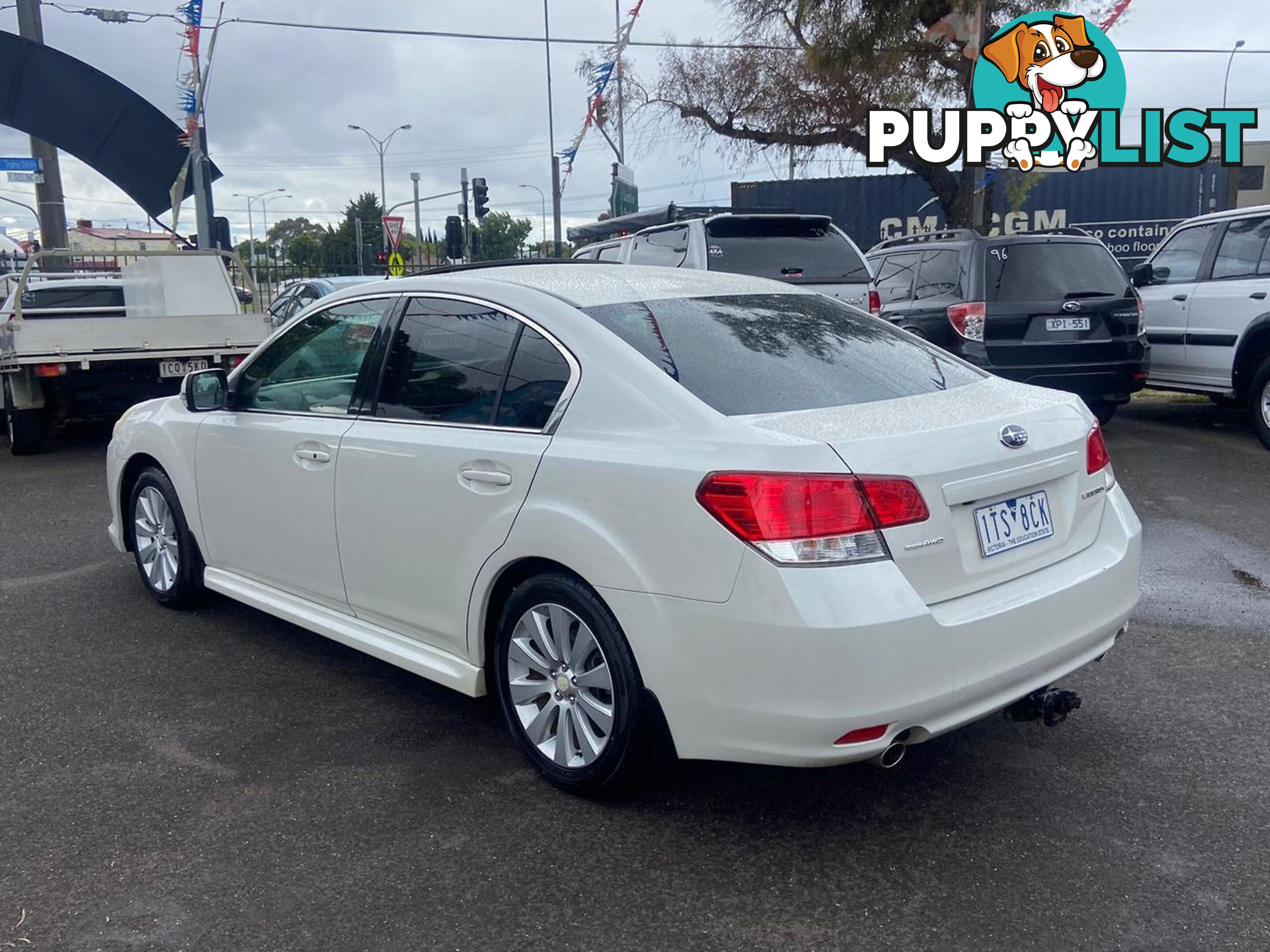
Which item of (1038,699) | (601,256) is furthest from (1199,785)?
(601,256)

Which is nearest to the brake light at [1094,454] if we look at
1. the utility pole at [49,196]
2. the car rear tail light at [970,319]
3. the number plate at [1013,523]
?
the number plate at [1013,523]

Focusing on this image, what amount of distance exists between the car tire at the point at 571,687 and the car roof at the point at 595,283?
975 mm

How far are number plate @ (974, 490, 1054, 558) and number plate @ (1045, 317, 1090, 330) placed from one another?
5983 mm

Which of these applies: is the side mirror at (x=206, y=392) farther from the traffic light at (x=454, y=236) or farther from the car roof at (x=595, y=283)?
the traffic light at (x=454, y=236)

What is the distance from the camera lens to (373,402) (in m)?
4.15

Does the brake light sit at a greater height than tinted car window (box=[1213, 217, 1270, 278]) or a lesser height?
lesser

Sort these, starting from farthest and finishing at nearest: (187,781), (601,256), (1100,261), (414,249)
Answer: (414,249) < (601,256) < (1100,261) < (187,781)

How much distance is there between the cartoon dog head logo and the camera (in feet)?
56.2

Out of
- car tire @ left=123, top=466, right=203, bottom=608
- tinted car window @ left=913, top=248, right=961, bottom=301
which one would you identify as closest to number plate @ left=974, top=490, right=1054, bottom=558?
car tire @ left=123, top=466, right=203, bottom=608

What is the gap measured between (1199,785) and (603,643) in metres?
1.90

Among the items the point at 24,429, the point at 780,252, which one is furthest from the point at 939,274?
the point at 24,429

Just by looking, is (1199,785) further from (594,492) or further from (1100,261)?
(1100,261)

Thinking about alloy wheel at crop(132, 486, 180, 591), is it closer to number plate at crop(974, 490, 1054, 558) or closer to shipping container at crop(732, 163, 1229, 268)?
number plate at crop(974, 490, 1054, 558)

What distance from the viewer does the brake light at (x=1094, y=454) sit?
362 centimetres
